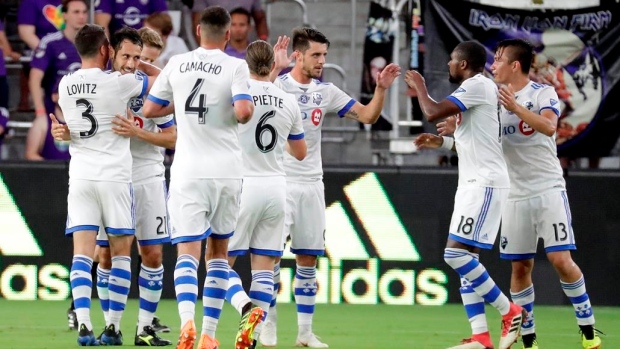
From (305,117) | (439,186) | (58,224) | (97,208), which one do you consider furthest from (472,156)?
(58,224)

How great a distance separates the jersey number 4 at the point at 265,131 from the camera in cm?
955

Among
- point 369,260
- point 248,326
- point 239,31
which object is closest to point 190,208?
point 248,326

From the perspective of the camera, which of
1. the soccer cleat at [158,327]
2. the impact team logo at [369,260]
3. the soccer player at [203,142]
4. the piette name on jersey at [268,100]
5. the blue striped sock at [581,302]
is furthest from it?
the impact team logo at [369,260]

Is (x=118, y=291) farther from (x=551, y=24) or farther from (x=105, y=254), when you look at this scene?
(x=551, y=24)

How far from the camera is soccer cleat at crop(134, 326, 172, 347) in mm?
10062

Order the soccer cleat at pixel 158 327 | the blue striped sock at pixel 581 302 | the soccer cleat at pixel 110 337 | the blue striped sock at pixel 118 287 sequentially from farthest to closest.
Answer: the soccer cleat at pixel 158 327 → the blue striped sock at pixel 581 302 → the blue striped sock at pixel 118 287 → the soccer cleat at pixel 110 337

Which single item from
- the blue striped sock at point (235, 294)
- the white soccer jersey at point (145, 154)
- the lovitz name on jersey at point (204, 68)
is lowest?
the blue striped sock at point (235, 294)

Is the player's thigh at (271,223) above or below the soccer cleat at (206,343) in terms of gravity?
above

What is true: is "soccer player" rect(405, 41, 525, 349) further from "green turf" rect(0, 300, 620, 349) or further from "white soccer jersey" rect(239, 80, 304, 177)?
"white soccer jersey" rect(239, 80, 304, 177)

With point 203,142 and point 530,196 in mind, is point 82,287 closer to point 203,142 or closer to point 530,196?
point 203,142

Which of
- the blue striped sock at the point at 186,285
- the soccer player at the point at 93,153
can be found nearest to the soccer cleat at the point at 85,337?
the soccer player at the point at 93,153

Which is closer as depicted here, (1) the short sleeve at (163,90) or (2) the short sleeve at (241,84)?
(2) the short sleeve at (241,84)

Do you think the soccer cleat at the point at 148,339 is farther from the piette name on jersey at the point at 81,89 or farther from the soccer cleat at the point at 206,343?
the piette name on jersey at the point at 81,89

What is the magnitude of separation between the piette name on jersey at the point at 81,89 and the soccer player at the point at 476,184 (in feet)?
7.83
